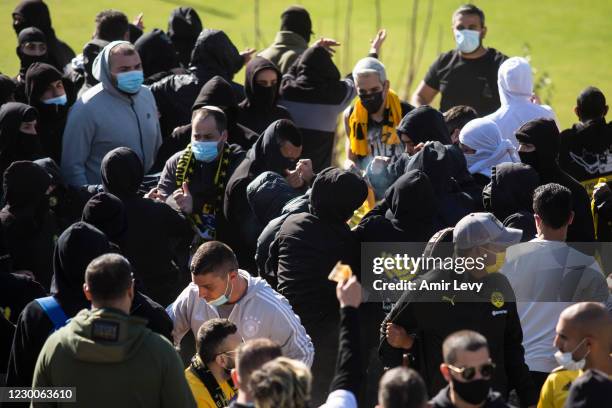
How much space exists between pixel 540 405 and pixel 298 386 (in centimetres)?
143

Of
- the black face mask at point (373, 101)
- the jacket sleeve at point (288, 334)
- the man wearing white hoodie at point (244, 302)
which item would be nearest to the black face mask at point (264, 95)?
the black face mask at point (373, 101)

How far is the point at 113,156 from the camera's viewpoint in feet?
21.6

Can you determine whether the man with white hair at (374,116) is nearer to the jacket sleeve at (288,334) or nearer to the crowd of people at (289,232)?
the crowd of people at (289,232)

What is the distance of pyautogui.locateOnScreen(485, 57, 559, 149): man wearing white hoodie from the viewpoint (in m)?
7.88

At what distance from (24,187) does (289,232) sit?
5.55ft

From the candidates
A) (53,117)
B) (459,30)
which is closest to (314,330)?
(53,117)

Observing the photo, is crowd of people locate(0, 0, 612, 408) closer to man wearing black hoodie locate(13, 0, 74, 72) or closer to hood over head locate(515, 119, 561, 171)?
hood over head locate(515, 119, 561, 171)

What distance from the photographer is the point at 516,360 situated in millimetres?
5180

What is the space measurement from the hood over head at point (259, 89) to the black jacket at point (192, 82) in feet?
1.77

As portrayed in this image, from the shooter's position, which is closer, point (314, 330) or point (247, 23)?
point (314, 330)

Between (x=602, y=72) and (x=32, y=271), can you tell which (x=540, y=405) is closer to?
(x=32, y=271)

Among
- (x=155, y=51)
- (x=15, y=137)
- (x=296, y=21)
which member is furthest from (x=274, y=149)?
(x=296, y=21)

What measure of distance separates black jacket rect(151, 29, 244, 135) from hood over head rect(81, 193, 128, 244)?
9.09 feet

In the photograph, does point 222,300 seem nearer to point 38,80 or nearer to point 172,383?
point 172,383
